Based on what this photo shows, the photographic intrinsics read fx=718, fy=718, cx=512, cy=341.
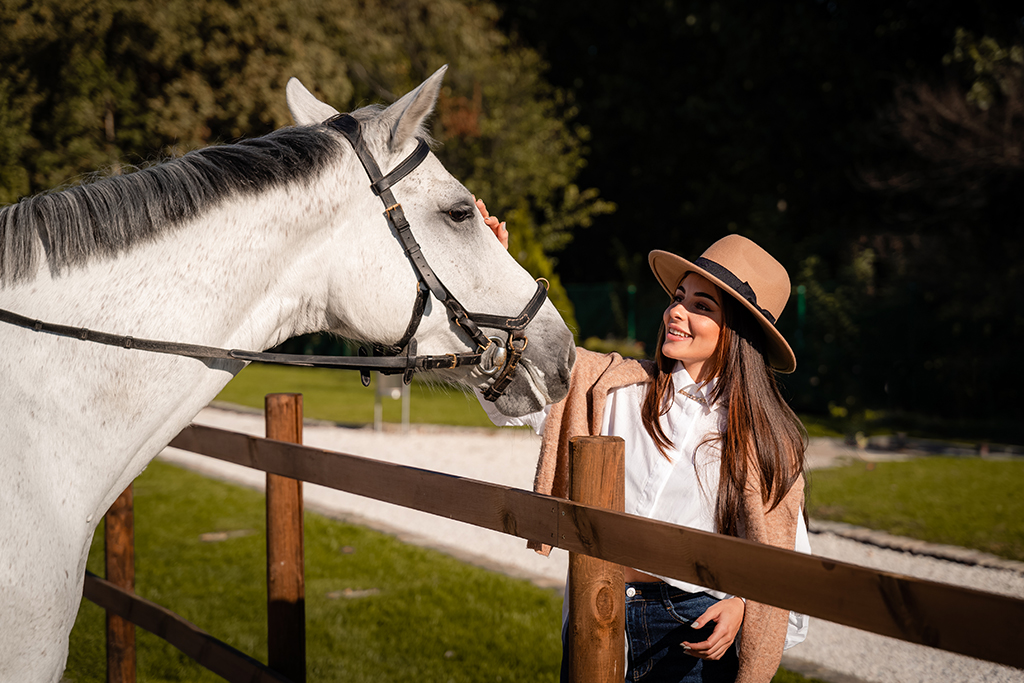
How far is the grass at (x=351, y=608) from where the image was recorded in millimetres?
A: 3865

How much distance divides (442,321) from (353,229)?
1.09 feet

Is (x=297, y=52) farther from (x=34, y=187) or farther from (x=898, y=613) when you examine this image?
(x=898, y=613)

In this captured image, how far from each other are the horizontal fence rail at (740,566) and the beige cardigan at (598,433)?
20 cm

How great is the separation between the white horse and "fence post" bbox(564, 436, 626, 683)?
1.48ft

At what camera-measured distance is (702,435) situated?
6.84 ft

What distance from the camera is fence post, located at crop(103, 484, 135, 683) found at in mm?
3205

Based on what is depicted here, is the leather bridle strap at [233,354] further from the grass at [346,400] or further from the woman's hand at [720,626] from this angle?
the grass at [346,400]

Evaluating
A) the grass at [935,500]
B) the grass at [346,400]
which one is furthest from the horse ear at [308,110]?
the grass at [346,400]

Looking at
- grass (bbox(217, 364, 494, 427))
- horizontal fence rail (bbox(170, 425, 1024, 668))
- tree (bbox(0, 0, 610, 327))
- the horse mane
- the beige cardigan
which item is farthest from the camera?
grass (bbox(217, 364, 494, 427))

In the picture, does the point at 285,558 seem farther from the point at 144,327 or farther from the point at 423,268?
the point at 423,268

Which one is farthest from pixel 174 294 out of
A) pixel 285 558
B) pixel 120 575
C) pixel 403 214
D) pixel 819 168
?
pixel 819 168

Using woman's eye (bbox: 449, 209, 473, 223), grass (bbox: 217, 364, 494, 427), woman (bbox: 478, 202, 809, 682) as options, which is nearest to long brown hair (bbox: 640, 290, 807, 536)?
woman (bbox: 478, 202, 809, 682)

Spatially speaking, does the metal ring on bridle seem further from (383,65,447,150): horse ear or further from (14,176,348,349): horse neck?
(383,65,447,150): horse ear

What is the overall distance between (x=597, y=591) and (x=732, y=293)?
914mm
